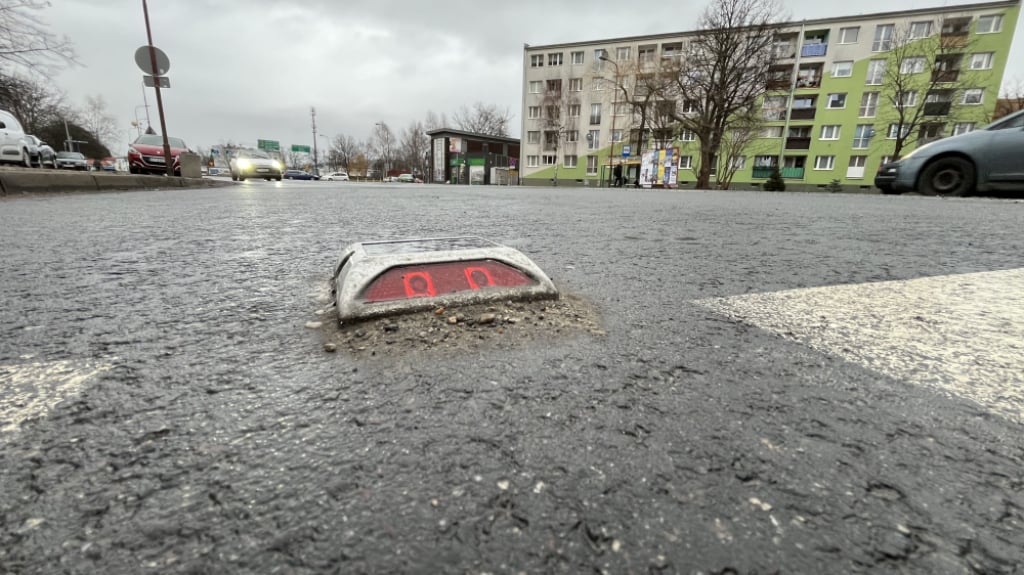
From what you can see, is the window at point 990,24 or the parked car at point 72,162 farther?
the window at point 990,24

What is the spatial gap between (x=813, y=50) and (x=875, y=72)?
524 centimetres

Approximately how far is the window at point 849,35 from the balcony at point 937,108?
920 cm

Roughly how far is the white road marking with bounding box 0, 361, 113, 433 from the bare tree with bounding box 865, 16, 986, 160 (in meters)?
43.0

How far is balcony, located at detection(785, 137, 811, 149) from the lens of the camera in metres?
39.2

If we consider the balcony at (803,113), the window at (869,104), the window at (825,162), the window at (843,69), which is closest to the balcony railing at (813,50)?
the window at (843,69)

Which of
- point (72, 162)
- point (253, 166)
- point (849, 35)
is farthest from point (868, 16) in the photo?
point (72, 162)

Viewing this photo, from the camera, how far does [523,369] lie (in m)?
0.97

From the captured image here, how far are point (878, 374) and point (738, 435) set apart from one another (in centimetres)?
49

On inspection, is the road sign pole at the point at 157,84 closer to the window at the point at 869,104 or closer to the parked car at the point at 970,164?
the parked car at the point at 970,164

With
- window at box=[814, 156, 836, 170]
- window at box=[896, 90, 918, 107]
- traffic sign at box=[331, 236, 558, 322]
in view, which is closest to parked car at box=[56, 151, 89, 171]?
traffic sign at box=[331, 236, 558, 322]

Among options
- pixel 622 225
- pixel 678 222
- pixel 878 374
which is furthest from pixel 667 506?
pixel 678 222

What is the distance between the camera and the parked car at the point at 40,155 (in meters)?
13.4

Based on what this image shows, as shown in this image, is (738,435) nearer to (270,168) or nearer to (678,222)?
(678,222)

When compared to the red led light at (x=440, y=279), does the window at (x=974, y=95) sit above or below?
above
